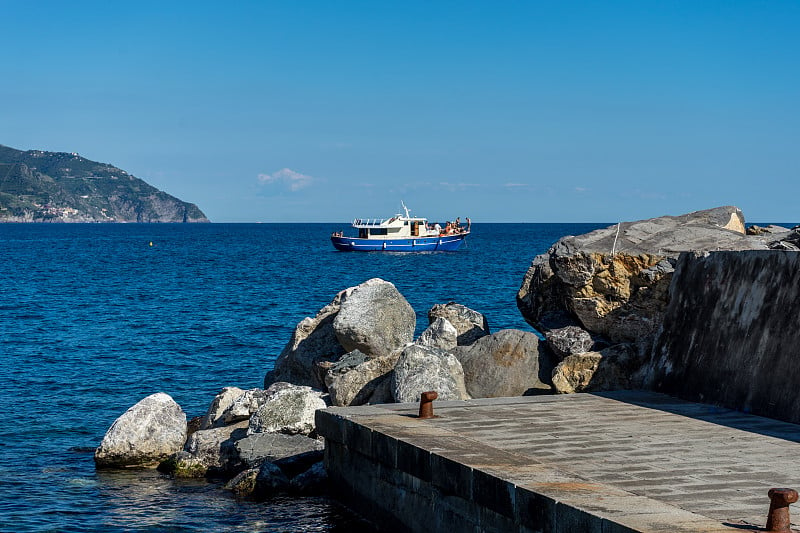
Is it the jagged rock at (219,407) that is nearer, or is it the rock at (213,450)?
the rock at (213,450)

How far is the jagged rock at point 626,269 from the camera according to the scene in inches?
464

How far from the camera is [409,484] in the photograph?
809 centimetres

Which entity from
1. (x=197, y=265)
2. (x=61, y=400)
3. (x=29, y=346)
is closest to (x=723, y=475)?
(x=61, y=400)

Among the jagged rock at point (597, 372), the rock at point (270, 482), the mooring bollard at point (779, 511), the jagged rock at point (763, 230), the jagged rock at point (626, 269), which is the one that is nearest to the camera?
the mooring bollard at point (779, 511)

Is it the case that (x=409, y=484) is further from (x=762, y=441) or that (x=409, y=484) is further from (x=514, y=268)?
(x=514, y=268)

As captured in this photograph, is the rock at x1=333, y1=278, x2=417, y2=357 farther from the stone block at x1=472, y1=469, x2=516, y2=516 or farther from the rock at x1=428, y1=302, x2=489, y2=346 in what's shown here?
the stone block at x1=472, y1=469, x2=516, y2=516

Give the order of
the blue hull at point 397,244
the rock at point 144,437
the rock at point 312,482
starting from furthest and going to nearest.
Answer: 1. the blue hull at point 397,244
2. the rock at point 144,437
3. the rock at point 312,482

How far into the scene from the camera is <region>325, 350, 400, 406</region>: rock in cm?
1262

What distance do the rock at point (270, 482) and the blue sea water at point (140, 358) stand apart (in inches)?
9.7

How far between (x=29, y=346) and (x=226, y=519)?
1794 centimetres

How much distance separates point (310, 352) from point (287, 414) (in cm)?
302

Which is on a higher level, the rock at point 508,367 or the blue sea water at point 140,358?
the rock at point 508,367

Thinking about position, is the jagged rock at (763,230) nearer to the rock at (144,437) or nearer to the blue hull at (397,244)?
the rock at (144,437)

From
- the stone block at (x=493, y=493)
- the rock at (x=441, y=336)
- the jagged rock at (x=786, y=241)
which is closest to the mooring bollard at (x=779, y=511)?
the stone block at (x=493, y=493)
